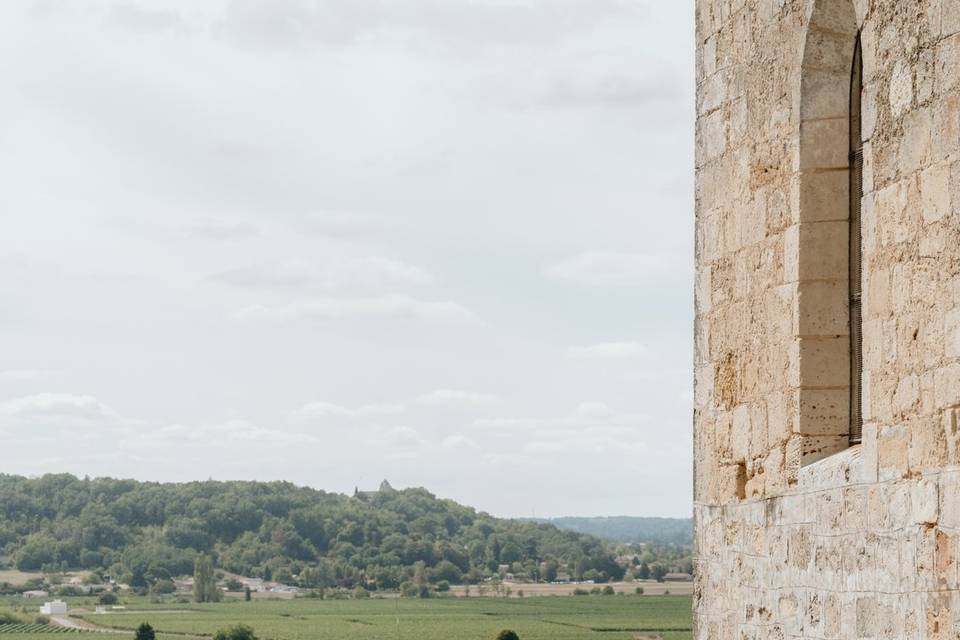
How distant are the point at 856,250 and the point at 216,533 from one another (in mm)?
108251

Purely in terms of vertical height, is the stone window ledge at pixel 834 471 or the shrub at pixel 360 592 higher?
the stone window ledge at pixel 834 471

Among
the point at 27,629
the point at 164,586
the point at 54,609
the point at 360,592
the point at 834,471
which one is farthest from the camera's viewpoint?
the point at 360,592

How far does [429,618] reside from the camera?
8706cm

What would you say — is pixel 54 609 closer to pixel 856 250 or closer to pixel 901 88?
pixel 856 250

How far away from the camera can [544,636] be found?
73.6 metres

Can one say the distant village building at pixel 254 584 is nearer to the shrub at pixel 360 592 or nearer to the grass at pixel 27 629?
the shrub at pixel 360 592

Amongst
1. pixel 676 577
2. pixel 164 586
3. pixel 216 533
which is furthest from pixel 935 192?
pixel 676 577

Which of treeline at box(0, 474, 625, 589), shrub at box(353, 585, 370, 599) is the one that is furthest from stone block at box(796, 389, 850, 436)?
shrub at box(353, 585, 370, 599)

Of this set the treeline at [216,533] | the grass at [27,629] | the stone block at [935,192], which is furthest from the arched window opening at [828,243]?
the treeline at [216,533]

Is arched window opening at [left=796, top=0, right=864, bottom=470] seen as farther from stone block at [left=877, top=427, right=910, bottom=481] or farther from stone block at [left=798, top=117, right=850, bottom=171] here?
stone block at [left=877, top=427, right=910, bottom=481]

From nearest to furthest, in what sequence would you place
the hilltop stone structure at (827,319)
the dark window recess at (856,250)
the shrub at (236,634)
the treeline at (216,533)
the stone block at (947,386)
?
1. the stone block at (947,386)
2. the hilltop stone structure at (827,319)
3. the dark window recess at (856,250)
4. the shrub at (236,634)
5. the treeline at (216,533)

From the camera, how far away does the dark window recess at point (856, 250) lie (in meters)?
4.47

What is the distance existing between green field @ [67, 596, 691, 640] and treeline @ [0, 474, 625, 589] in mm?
6525

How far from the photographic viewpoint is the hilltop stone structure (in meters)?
3.82
